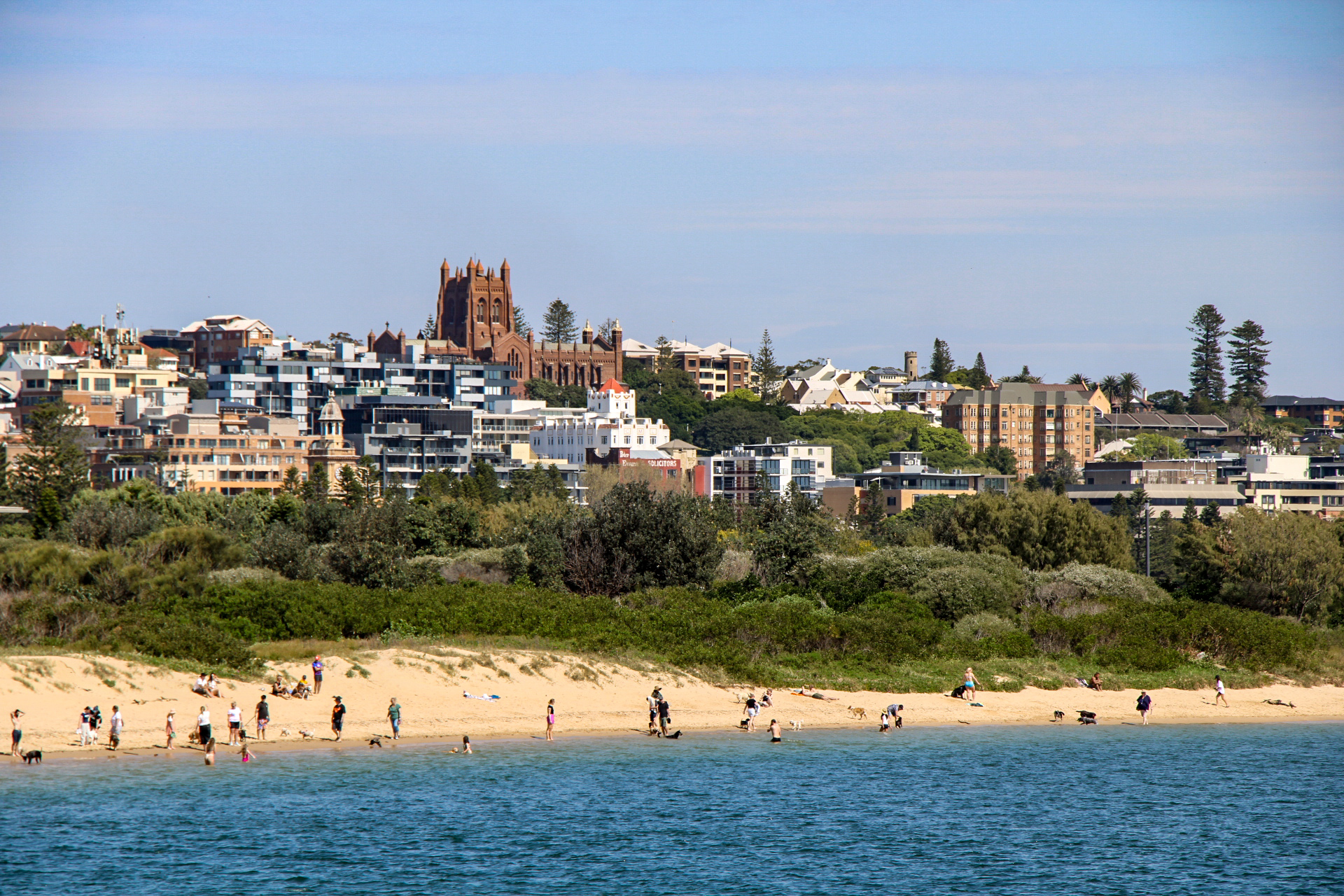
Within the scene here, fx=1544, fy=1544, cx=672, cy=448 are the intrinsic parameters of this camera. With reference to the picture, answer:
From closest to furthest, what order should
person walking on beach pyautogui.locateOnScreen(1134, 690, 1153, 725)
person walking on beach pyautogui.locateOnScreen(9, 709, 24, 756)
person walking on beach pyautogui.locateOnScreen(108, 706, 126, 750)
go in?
person walking on beach pyautogui.locateOnScreen(9, 709, 24, 756) → person walking on beach pyautogui.locateOnScreen(108, 706, 126, 750) → person walking on beach pyautogui.locateOnScreen(1134, 690, 1153, 725)

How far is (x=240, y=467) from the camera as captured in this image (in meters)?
152

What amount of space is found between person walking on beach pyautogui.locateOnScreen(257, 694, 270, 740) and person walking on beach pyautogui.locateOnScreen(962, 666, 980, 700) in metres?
24.5

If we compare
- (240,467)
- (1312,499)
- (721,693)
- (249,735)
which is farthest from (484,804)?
(1312,499)

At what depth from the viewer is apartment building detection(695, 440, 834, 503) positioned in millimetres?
181250

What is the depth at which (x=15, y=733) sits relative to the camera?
132 feet

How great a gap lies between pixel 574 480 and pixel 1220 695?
131 metres

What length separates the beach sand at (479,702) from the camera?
43.7m

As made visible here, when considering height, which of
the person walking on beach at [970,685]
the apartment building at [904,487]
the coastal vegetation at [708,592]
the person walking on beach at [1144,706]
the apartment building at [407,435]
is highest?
the apartment building at [407,435]

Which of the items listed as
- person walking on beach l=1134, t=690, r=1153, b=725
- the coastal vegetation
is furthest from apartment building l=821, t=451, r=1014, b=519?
person walking on beach l=1134, t=690, r=1153, b=725

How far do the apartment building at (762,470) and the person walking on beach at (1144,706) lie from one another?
396ft

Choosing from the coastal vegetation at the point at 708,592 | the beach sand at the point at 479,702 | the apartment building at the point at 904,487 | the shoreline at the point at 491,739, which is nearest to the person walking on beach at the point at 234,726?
the shoreline at the point at 491,739

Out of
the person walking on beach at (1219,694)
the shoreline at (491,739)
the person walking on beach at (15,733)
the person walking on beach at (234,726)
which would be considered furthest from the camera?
the person walking on beach at (1219,694)

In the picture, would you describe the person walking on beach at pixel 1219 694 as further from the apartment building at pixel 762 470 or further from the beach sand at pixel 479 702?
the apartment building at pixel 762 470

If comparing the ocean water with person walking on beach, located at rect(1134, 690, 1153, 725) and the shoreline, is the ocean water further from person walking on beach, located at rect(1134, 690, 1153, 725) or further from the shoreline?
person walking on beach, located at rect(1134, 690, 1153, 725)
